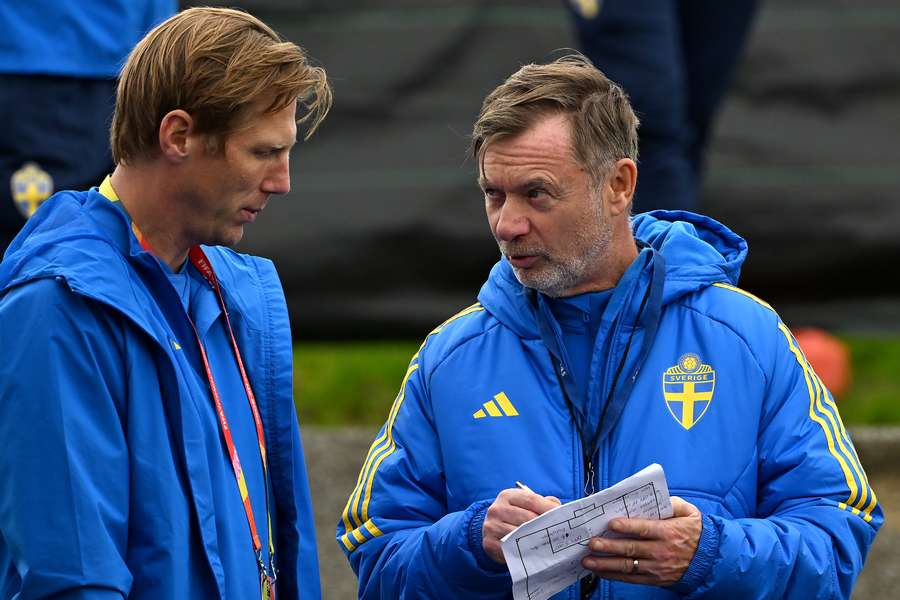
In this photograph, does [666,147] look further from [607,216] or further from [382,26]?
[607,216]

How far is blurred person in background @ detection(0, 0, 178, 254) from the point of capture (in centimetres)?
424

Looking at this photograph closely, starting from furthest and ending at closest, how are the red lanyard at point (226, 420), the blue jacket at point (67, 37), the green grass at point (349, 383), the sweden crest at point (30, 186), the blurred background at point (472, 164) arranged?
1. the green grass at point (349, 383)
2. the blurred background at point (472, 164)
3. the sweden crest at point (30, 186)
4. the blue jacket at point (67, 37)
5. the red lanyard at point (226, 420)

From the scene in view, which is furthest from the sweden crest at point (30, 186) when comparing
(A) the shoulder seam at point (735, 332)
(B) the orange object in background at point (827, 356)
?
(B) the orange object in background at point (827, 356)

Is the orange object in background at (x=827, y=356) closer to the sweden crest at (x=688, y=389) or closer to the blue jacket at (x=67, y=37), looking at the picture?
the blue jacket at (x=67, y=37)

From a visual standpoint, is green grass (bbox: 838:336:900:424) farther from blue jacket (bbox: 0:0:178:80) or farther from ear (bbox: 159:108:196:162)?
ear (bbox: 159:108:196:162)

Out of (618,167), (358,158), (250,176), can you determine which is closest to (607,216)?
(618,167)

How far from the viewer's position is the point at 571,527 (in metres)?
2.88

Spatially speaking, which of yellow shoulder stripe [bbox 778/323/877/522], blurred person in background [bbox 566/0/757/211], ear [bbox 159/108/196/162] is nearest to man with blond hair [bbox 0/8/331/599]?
ear [bbox 159/108/196/162]

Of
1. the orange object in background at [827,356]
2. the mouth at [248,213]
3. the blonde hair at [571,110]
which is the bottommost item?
the orange object in background at [827,356]

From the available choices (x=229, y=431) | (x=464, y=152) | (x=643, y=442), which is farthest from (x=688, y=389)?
(x=464, y=152)

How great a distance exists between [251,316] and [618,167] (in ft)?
2.59

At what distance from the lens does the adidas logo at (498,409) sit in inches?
125

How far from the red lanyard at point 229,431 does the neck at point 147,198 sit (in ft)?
0.53

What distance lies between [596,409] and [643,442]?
0.11 m
